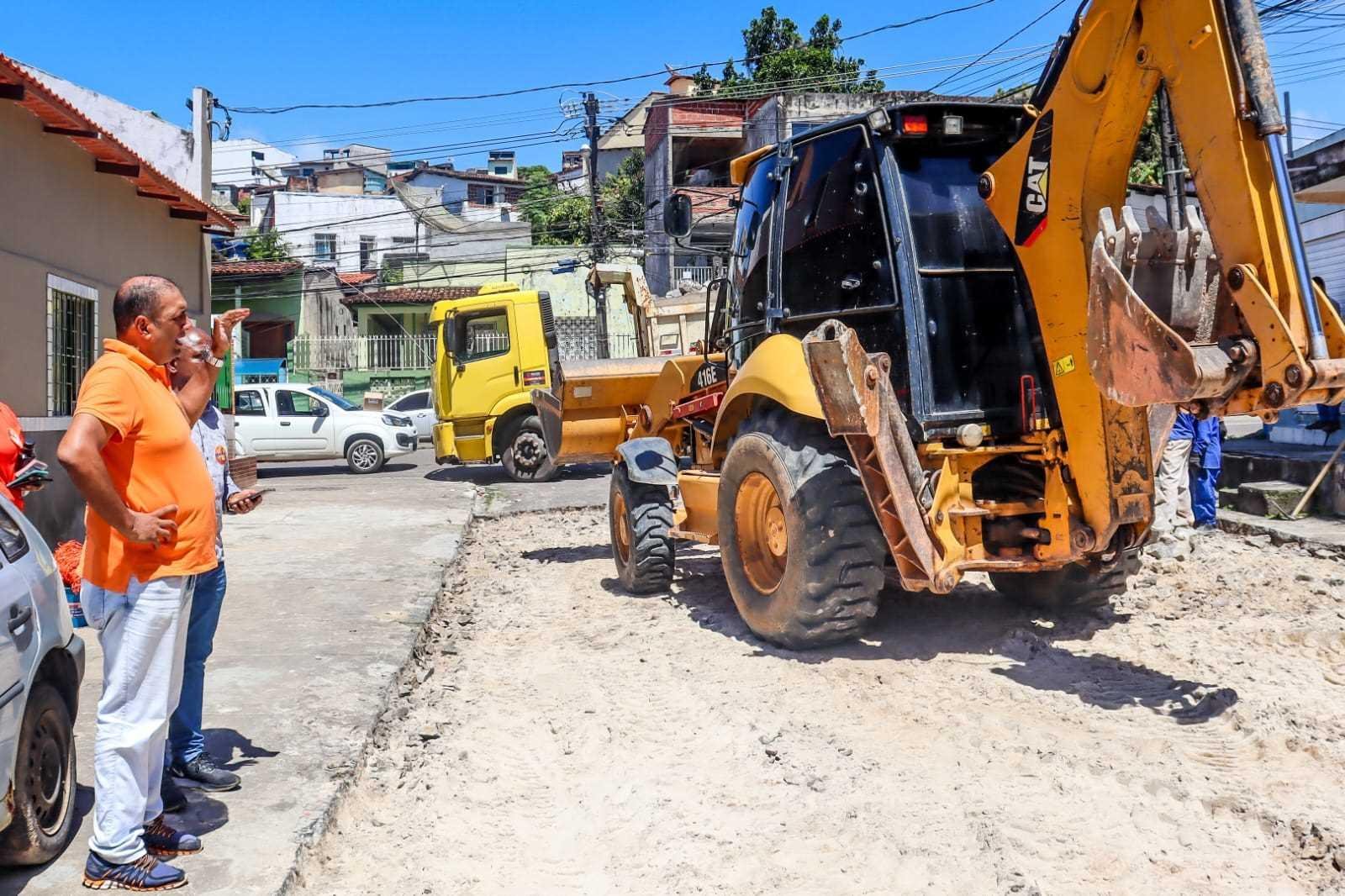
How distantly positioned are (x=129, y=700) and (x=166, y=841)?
54 cm

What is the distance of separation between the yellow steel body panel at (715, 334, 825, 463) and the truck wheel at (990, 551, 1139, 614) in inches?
63.4

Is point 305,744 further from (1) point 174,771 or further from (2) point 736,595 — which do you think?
(2) point 736,595

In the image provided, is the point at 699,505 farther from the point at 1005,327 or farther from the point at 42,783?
the point at 42,783

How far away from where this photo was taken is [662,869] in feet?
12.2

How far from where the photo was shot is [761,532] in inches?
253

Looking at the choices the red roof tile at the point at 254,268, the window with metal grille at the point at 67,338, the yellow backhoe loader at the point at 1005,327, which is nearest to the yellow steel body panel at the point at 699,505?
the yellow backhoe loader at the point at 1005,327

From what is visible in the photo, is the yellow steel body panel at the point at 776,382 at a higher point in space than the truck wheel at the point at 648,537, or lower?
higher

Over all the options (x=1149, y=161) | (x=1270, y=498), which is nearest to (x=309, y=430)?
(x=1270, y=498)

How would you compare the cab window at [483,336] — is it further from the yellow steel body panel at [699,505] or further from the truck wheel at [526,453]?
the yellow steel body panel at [699,505]

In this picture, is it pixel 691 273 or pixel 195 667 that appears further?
pixel 691 273

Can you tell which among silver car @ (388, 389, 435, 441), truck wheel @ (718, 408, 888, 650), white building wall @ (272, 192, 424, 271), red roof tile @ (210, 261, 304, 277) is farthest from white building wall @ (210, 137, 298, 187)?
truck wheel @ (718, 408, 888, 650)

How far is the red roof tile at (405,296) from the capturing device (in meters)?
36.8

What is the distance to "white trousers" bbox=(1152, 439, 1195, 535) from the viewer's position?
9.09 metres

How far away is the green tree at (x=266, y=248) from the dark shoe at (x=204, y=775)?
41.6m
